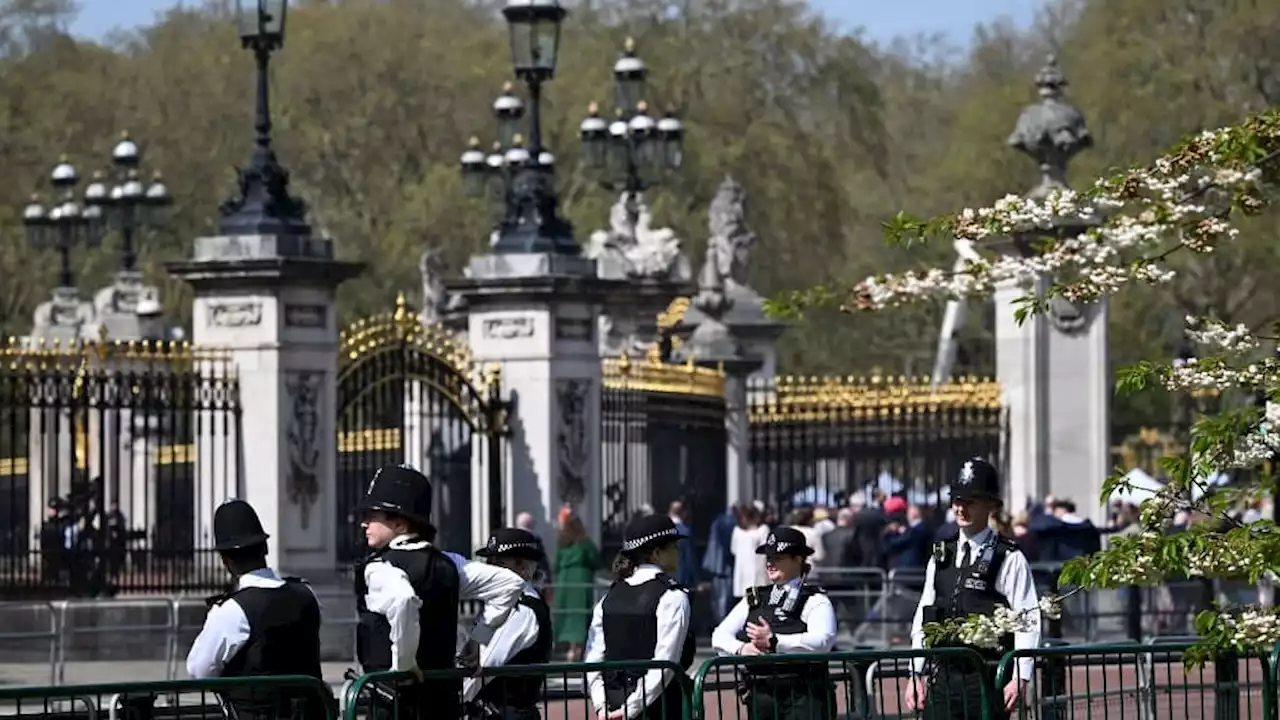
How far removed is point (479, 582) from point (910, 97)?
7869 centimetres

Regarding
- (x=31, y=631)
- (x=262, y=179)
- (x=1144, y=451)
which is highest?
(x=262, y=179)

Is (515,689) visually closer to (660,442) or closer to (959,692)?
(959,692)

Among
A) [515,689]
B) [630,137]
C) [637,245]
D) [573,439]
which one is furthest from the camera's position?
[637,245]

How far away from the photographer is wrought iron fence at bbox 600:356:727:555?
31906 mm

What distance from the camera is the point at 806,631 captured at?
567 inches

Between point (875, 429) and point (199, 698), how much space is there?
2170cm

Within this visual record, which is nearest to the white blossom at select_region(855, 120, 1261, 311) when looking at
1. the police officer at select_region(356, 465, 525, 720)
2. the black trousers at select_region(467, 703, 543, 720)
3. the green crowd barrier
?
the police officer at select_region(356, 465, 525, 720)

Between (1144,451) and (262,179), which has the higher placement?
(262,179)

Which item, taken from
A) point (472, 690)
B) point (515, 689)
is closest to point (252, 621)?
point (472, 690)

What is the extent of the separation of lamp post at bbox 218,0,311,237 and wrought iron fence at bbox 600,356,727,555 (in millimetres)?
4984

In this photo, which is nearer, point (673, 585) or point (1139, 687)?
point (673, 585)

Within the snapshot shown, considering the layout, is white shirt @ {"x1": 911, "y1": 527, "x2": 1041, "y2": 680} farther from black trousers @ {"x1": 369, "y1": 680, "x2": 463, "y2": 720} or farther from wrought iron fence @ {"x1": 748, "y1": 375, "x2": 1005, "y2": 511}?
wrought iron fence @ {"x1": 748, "y1": 375, "x2": 1005, "y2": 511}

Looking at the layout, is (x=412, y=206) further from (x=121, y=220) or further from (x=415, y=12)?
(x=121, y=220)

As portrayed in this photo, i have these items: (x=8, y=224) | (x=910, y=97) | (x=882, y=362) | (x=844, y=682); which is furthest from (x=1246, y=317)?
(x=844, y=682)
